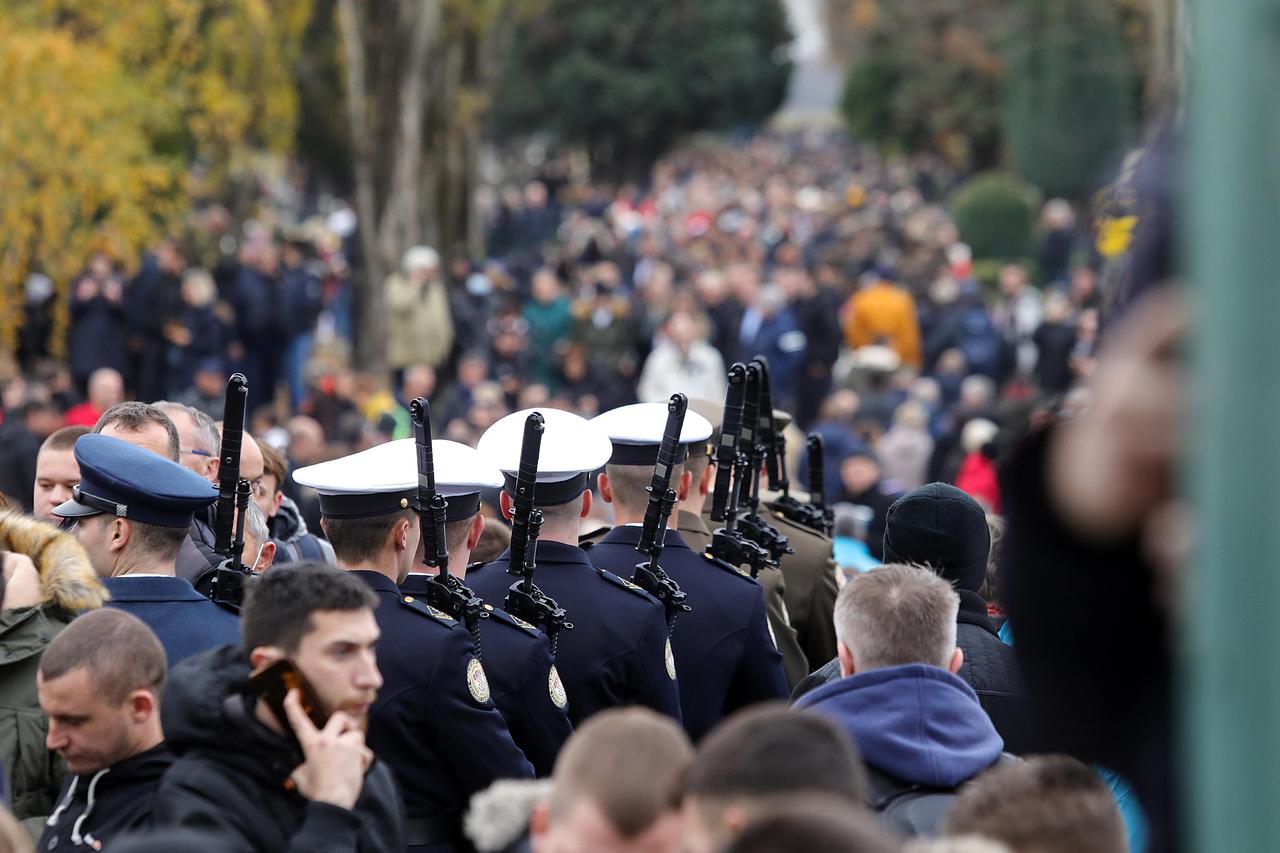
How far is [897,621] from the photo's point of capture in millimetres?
4219

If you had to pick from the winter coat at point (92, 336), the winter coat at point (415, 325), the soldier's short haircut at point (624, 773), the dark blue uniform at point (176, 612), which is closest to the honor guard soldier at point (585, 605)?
the dark blue uniform at point (176, 612)

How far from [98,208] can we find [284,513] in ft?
45.6

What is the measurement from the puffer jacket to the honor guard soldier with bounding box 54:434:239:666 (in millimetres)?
140

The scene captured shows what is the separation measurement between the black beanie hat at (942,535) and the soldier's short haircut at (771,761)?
2713 mm

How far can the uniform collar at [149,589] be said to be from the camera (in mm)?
4926

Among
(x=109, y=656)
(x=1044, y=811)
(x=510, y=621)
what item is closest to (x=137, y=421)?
(x=510, y=621)

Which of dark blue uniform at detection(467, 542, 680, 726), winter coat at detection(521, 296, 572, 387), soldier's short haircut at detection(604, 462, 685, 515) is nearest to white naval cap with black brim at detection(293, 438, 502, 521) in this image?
dark blue uniform at detection(467, 542, 680, 726)

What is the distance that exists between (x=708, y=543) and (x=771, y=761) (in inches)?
145

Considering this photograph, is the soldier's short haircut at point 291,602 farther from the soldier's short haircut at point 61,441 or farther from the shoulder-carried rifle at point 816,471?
the shoulder-carried rifle at point 816,471

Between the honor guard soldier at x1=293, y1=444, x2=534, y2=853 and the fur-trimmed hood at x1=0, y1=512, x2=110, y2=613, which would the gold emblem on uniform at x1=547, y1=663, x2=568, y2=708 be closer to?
the honor guard soldier at x1=293, y1=444, x2=534, y2=853

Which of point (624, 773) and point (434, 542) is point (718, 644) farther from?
point (624, 773)

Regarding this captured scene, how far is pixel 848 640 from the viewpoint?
14.1 ft

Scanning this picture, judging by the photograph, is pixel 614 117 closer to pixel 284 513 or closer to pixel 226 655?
pixel 284 513

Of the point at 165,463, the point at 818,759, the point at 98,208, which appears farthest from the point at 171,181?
the point at 818,759
